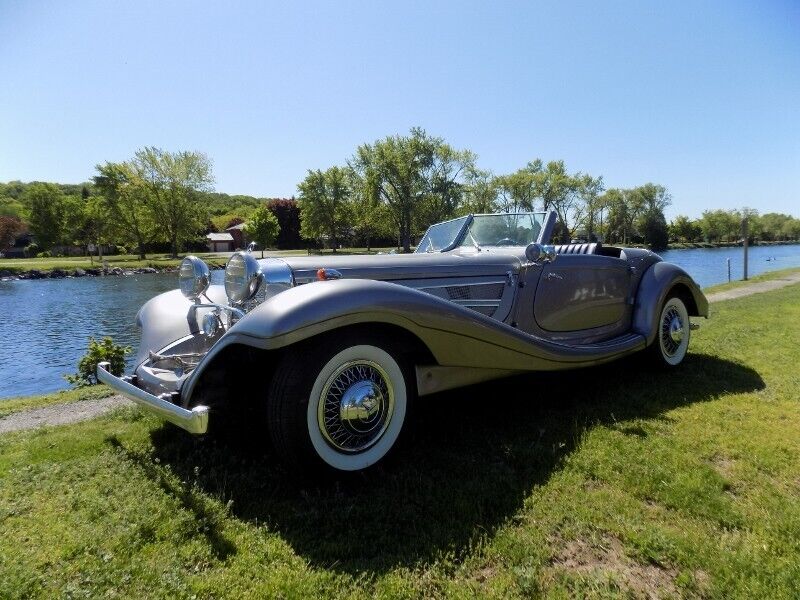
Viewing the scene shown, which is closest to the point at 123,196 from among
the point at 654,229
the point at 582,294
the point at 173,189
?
the point at 173,189

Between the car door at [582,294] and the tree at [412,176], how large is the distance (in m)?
46.1

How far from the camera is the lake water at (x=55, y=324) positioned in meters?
10.4

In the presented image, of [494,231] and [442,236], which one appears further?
[442,236]

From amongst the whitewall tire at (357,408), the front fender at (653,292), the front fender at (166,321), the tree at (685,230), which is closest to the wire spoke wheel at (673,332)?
the front fender at (653,292)

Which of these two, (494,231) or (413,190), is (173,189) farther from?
(494,231)

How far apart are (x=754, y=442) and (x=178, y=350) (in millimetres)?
4278

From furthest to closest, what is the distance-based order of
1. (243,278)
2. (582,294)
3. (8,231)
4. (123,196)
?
(8,231)
(123,196)
(582,294)
(243,278)

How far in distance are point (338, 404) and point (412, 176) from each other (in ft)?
166

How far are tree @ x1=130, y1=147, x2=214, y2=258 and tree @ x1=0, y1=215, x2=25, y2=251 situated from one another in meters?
31.6

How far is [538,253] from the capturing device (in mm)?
4297

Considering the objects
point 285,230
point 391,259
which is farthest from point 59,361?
point 285,230

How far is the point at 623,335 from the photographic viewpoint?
199 inches

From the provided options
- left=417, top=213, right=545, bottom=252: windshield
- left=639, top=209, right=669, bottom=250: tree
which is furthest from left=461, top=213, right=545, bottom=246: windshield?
left=639, top=209, right=669, bottom=250: tree

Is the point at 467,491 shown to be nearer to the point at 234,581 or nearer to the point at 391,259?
the point at 234,581
